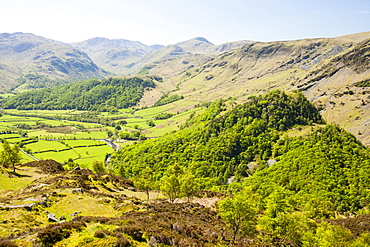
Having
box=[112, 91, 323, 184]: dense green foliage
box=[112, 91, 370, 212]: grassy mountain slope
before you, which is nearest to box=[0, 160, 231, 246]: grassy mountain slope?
box=[112, 91, 370, 212]: grassy mountain slope

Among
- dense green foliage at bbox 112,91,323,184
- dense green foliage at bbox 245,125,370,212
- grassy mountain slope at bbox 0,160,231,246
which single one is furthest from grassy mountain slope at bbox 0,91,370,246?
dense green foliage at bbox 112,91,323,184

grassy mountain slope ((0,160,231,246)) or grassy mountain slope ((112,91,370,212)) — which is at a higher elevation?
grassy mountain slope ((0,160,231,246))

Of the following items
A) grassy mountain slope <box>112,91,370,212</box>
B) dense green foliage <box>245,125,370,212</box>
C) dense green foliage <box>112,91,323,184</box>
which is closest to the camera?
dense green foliage <box>245,125,370,212</box>

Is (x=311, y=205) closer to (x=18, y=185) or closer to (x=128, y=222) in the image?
(x=128, y=222)

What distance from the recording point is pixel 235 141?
158375mm

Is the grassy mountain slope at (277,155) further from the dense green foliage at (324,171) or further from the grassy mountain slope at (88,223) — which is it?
the grassy mountain slope at (88,223)

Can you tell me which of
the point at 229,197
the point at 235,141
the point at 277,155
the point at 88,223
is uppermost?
the point at 88,223

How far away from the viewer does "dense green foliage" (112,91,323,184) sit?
146125 millimetres

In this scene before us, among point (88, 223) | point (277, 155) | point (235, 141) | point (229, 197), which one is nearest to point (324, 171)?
point (277, 155)

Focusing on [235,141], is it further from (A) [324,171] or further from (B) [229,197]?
(B) [229,197]

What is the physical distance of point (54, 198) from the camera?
160 feet

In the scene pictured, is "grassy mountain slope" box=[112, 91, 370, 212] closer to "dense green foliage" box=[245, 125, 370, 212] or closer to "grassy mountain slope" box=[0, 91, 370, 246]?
"dense green foliage" box=[245, 125, 370, 212]

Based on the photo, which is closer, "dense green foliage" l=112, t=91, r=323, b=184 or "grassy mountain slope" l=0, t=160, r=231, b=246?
"grassy mountain slope" l=0, t=160, r=231, b=246

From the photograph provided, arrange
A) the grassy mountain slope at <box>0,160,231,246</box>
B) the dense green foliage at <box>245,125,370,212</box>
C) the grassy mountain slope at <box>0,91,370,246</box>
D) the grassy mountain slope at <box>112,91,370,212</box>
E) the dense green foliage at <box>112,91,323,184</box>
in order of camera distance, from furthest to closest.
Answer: the dense green foliage at <box>112,91,323,184</box> < the grassy mountain slope at <box>112,91,370,212</box> < the dense green foliage at <box>245,125,370,212</box> < the grassy mountain slope at <box>0,91,370,246</box> < the grassy mountain slope at <box>0,160,231,246</box>
